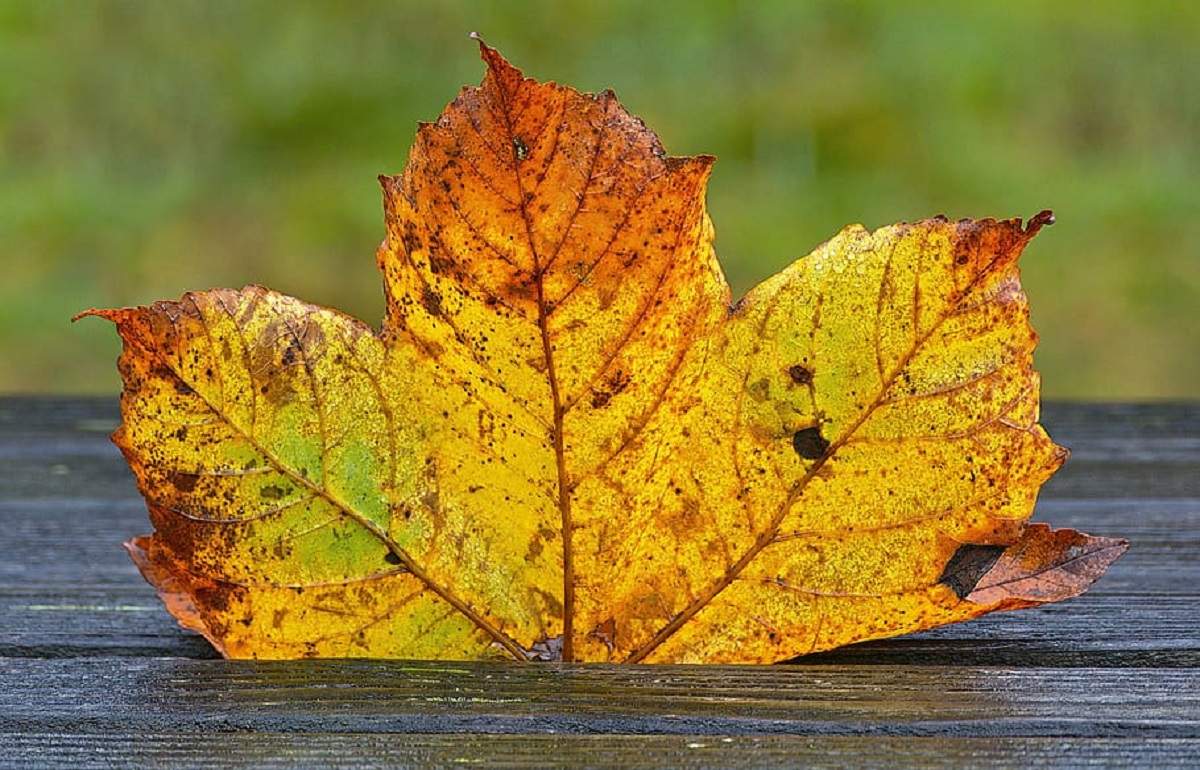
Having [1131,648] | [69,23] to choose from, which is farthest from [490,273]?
[69,23]

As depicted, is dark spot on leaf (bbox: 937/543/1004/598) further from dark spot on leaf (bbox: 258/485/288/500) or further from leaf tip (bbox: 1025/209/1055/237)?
dark spot on leaf (bbox: 258/485/288/500)

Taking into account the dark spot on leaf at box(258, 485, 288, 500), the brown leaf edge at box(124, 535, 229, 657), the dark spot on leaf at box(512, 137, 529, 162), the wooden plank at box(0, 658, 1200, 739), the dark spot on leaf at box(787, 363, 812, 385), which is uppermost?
the dark spot on leaf at box(512, 137, 529, 162)

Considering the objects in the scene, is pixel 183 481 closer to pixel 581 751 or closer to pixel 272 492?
pixel 272 492

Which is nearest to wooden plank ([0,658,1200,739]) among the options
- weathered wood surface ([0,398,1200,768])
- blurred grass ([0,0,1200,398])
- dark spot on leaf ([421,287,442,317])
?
weathered wood surface ([0,398,1200,768])

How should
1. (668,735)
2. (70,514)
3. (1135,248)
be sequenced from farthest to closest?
1. (1135,248)
2. (70,514)
3. (668,735)

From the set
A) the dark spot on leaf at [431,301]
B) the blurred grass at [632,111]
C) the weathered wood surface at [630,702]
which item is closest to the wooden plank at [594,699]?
the weathered wood surface at [630,702]

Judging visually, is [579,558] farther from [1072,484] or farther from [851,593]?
[1072,484]
